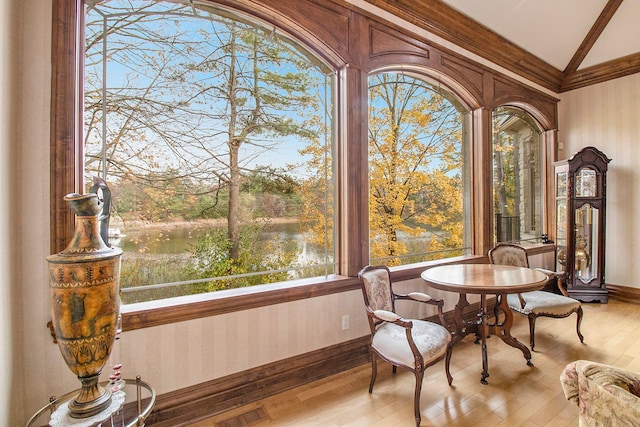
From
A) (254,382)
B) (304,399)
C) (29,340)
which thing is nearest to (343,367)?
(304,399)

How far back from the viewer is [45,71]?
1.61m

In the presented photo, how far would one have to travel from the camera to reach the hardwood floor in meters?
1.91

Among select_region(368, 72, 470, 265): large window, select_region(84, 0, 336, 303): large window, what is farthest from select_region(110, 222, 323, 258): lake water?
select_region(368, 72, 470, 265): large window

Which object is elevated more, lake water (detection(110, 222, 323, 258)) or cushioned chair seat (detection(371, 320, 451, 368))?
lake water (detection(110, 222, 323, 258))

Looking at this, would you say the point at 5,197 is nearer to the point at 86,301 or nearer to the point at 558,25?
the point at 86,301

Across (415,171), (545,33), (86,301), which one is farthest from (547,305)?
(545,33)

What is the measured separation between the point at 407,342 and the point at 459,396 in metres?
0.61

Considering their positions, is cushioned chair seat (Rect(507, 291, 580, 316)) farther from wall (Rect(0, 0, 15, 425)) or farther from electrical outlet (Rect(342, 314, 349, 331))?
wall (Rect(0, 0, 15, 425))

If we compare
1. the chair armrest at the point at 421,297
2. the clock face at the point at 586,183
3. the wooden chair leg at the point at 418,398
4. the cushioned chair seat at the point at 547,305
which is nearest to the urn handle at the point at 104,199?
the wooden chair leg at the point at 418,398

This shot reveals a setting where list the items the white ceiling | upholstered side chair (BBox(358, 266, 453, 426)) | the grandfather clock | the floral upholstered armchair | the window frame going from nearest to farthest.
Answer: the floral upholstered armchair
the window frame
upholstered side chair (BBox(358, 266, 453, 426))
the white ceiling
the grandfather clock

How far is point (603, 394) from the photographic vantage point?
0.89 metres

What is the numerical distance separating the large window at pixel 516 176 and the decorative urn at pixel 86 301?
4400mm

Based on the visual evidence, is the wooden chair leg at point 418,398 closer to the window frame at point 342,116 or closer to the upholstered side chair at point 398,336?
the upholstered side chair at point 398,336

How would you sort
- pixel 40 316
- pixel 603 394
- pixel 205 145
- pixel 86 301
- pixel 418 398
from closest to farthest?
pixel 603 394 < pixel 86 301 < pixel 40 316 < pixel 418 398 < pixel 205 145
